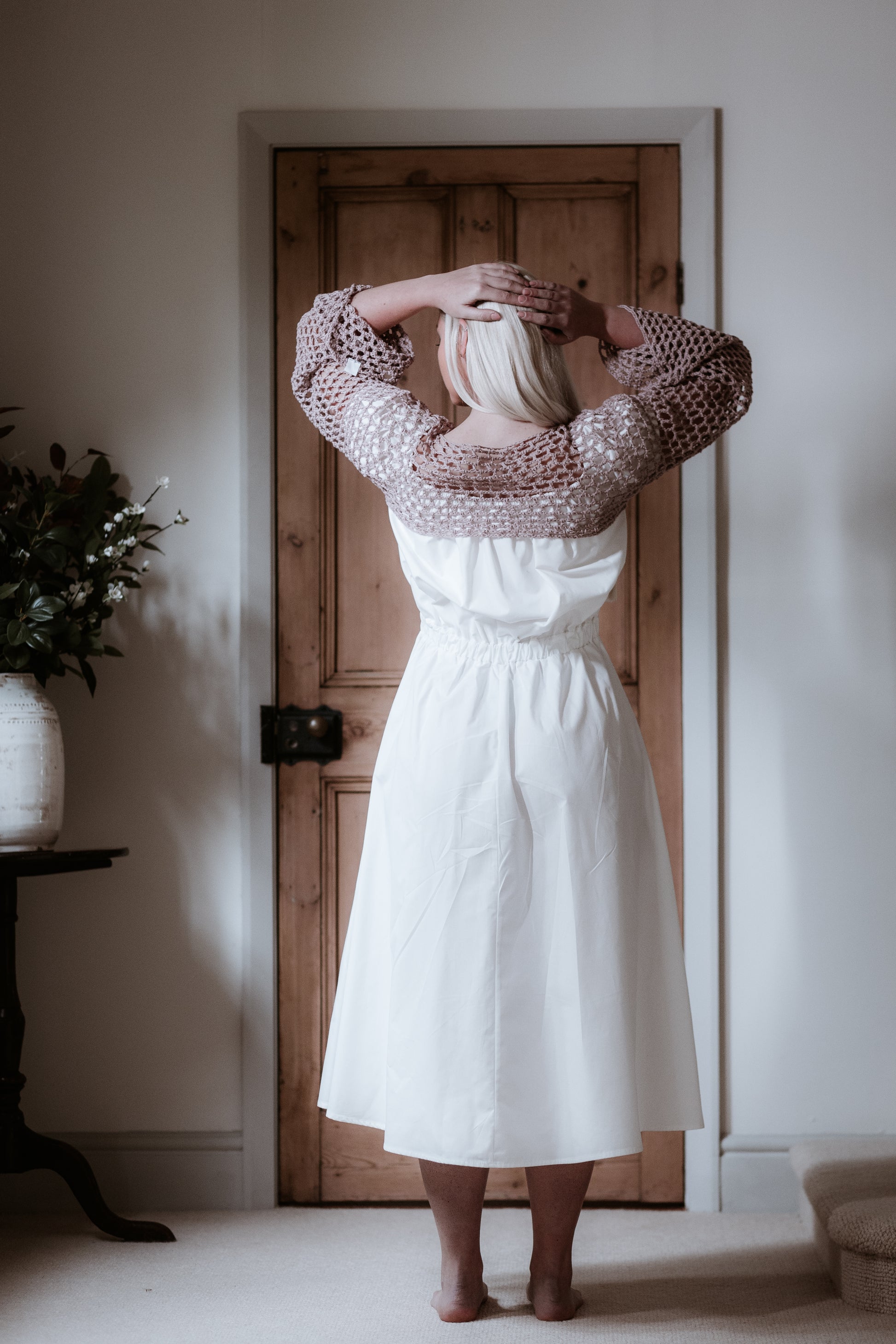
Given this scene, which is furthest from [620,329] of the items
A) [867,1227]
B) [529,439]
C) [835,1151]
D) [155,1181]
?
[155,1181]

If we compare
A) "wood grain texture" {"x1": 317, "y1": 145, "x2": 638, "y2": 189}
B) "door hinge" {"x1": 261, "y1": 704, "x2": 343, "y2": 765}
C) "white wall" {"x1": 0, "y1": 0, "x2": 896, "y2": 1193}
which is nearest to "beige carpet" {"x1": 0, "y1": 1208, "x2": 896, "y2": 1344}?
"white wall" {"x1": 0, "y1": 0, "x2": 896, "y2": 1193}

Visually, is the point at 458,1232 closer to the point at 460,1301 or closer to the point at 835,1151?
the point at 460,1301

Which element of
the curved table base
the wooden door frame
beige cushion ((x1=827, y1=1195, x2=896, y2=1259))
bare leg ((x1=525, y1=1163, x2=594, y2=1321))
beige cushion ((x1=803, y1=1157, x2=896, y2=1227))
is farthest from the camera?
the wooden door frame

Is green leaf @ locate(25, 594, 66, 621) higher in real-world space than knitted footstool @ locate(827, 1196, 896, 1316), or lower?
higher

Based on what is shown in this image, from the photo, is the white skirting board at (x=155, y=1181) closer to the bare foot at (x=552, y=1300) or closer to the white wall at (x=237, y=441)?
the white wall at (x=237, y=441)

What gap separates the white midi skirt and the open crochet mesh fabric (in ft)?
0.16

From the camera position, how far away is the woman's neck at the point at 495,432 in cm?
147

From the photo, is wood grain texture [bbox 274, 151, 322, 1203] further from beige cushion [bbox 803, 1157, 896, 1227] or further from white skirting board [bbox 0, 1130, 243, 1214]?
beige cushion [bbox 803, 1157, 896, 1227]

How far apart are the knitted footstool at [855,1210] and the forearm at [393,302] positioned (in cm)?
159

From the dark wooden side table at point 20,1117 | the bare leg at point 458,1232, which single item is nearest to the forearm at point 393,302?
the dark wooden side table at point 20,1117

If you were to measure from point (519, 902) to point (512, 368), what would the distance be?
2.42ft

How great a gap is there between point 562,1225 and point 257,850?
0.95 m

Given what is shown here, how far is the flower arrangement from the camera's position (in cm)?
187

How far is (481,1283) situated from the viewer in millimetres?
1604
